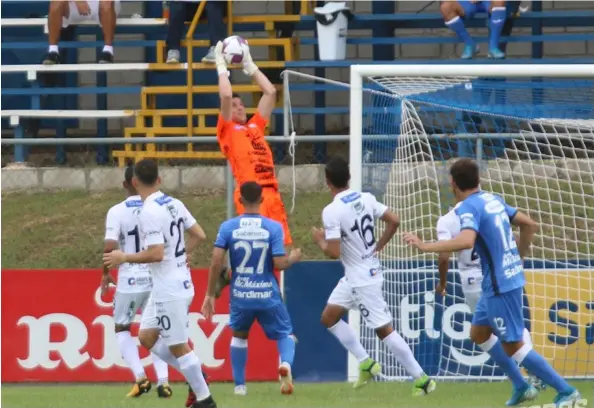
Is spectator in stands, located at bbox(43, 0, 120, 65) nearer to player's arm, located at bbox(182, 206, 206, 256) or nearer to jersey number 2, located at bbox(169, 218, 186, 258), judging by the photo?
player's arm, located at bbox(182, 206, 206, 256)

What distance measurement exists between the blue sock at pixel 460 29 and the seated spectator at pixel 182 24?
2.77 m

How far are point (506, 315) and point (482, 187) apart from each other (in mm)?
3800

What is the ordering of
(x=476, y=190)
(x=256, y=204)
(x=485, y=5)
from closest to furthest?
1. (x=476, y=190)
2. (x=256, y=204)
3. (x=485, y=5)

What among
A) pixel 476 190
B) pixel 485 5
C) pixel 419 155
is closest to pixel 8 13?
pixel 485 5

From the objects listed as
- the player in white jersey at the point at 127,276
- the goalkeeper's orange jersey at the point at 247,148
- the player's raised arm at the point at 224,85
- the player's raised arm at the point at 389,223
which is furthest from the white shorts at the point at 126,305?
the player's raised arm at the point at 389,223

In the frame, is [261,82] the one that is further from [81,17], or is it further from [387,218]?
[81,17]

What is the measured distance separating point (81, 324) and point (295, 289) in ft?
6.88

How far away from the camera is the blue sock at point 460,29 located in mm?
16047

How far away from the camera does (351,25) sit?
17453 mm

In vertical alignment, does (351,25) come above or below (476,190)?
above

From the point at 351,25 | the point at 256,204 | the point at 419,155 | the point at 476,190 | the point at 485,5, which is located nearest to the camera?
the point at 476,190

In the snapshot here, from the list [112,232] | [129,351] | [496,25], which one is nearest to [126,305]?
[129,351]

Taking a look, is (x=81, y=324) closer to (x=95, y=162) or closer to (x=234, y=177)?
(x=234, y=177)

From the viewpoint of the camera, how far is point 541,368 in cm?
898
